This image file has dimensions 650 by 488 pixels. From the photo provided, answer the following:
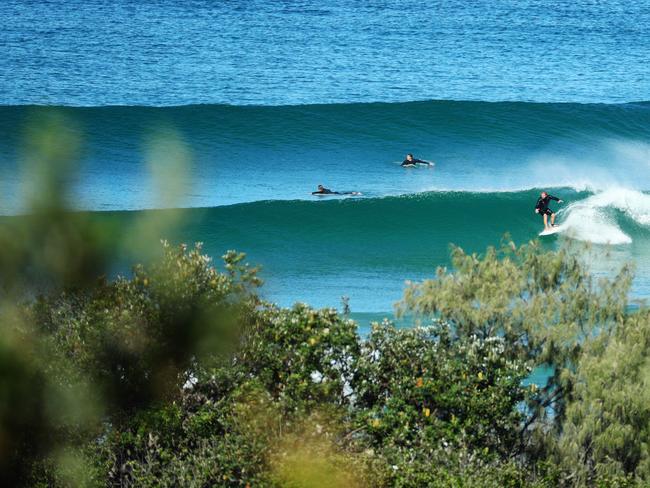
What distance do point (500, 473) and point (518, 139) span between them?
2781 cm

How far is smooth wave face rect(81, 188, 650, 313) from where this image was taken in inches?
938

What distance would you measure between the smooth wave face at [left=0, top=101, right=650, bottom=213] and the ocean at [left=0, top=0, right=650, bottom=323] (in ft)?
0.29

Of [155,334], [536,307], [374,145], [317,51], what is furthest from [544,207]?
[317,51]

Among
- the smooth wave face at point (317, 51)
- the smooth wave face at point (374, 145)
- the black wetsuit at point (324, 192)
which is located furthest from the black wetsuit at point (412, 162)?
the smooth wave face at point (317, 51)

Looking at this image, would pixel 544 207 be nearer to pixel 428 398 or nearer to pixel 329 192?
pixel 329 192

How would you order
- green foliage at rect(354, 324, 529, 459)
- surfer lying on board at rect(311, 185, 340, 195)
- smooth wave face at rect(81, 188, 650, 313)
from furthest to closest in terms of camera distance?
surfer lying on board at rect(311, 185, 340, 195), smooth wave face at rect(81, 188, 650, 313), green foliage at rect(354, 324, 529, 459)

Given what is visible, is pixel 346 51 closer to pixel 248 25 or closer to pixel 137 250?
pixel 248 25

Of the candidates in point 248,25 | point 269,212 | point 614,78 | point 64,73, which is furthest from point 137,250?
point 248,25

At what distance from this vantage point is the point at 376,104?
38.5 metres

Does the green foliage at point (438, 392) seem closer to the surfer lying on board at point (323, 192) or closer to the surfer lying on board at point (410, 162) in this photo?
the surfer lying on board at point (323, 192)

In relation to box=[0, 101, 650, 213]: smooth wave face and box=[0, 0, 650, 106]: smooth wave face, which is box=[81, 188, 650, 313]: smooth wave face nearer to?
box=[0, 101, 650, 213]: smooth wave face

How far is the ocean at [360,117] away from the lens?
86.9 feet

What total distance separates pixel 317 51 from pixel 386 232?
78.2 ft

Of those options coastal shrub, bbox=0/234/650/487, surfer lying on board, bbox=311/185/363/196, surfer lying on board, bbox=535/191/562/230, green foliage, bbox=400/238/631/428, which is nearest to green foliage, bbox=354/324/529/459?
coastal shrub, bbox=0/234/650/487
